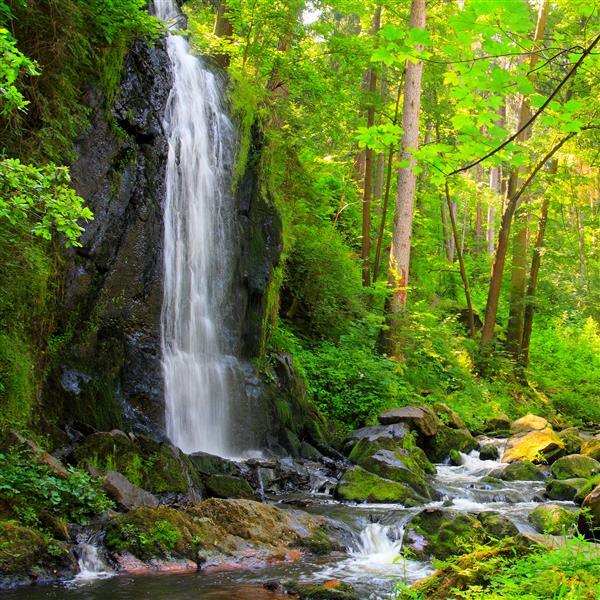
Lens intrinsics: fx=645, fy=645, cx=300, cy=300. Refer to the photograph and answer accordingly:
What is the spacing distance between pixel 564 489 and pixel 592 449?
3.09 meters

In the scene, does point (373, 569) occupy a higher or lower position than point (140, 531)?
lower

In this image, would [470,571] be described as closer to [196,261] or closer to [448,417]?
[196,261]

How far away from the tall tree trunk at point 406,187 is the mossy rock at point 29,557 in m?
11.1

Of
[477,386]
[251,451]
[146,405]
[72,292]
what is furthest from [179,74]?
[477,386]

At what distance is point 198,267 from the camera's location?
1195cm

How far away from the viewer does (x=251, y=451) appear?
38.5ft

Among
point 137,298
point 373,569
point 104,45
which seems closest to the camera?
point 373,569

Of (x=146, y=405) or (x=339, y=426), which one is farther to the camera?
(x=339, y=426)

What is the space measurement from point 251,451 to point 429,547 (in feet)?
17.3

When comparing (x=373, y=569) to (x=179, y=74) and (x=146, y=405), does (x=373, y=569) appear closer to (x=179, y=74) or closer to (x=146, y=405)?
(x=146, y=405)

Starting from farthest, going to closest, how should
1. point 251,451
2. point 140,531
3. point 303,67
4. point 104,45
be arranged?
point 303,67 < point 251,451 < point 104,45 < point 140,531

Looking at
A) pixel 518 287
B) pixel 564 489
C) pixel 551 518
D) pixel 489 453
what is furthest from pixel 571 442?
pixel 518 287

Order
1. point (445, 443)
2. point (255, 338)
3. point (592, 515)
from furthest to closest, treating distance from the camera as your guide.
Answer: point (445, 443), point (255, 338), point (592, 515)

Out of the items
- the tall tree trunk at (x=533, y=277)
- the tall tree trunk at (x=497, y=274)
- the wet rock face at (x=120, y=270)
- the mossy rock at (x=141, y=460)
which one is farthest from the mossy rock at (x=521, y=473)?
the tall tree trunk at (x=533, y=277)
